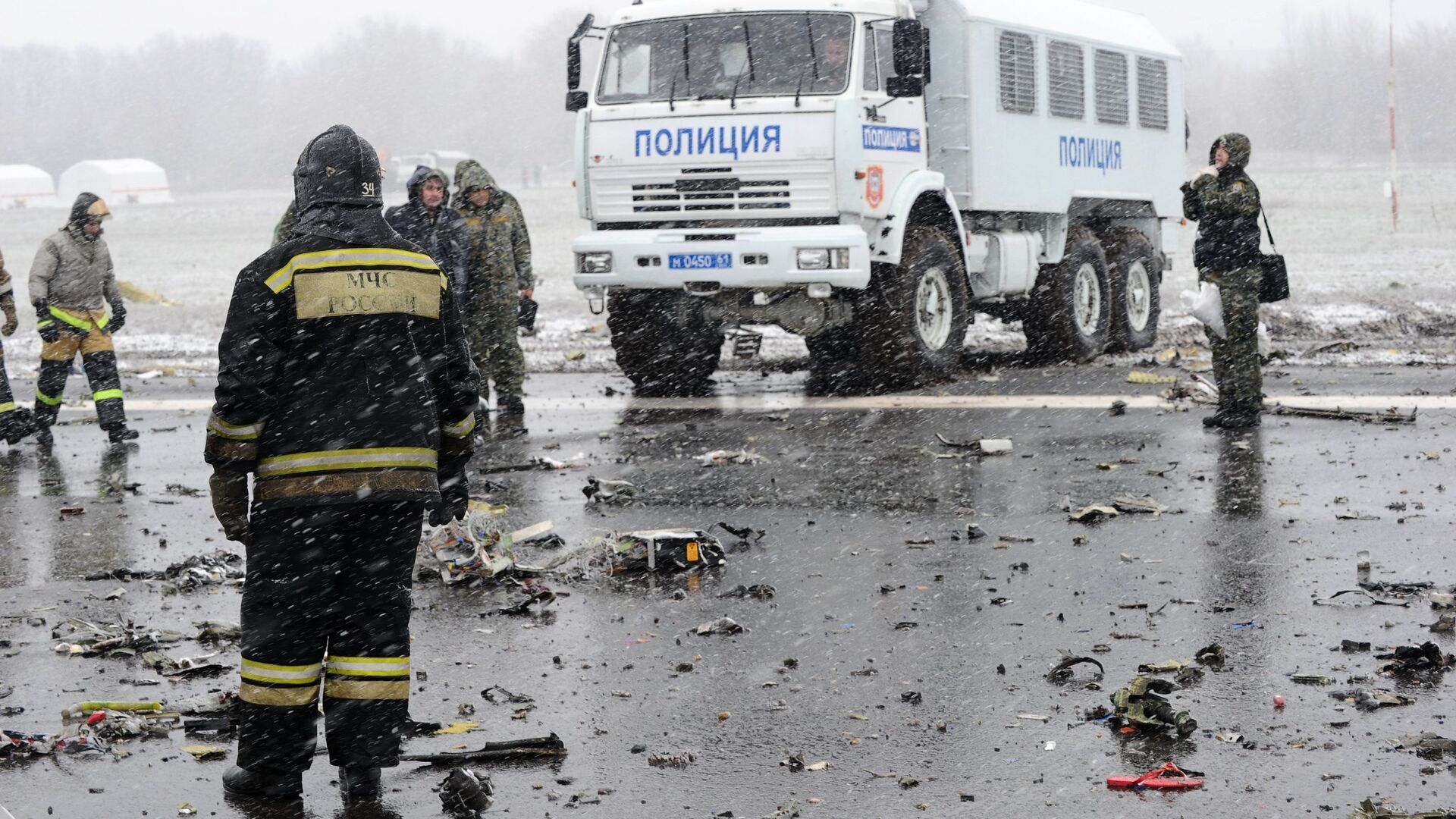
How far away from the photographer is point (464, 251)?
1105 cm

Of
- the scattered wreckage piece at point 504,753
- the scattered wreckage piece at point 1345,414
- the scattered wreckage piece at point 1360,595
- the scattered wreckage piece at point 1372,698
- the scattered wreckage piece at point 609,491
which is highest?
the scattered wreckage piece at point 1345,414

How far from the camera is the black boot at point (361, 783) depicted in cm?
419

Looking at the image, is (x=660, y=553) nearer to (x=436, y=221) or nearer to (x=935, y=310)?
(x=436, y=221)

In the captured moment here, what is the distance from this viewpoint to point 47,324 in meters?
11.2

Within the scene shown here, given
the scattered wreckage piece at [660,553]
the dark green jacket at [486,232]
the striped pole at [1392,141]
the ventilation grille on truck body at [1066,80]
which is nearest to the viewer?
the scattered wreckage piece at [660,553]

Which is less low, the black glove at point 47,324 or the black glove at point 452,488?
the black glove at point 47,324

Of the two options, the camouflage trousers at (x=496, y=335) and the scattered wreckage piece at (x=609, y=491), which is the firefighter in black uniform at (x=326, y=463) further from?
the camouflage trousers at (x=496, y=335)

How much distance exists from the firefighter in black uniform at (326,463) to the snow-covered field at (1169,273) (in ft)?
36.6

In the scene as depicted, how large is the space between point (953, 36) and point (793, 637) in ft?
27.7

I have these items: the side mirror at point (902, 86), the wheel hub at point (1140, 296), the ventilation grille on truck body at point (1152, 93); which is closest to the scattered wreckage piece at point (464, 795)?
the side mirror at point (902, 86)

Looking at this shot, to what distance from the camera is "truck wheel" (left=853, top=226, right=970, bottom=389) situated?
12570 millimetres

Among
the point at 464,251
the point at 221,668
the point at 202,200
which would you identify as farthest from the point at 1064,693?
the point at 202,200

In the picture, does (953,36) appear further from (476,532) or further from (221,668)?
(221,668)

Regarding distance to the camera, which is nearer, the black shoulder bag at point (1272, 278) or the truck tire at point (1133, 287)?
the black shoulder bag at point (1272, 278)
